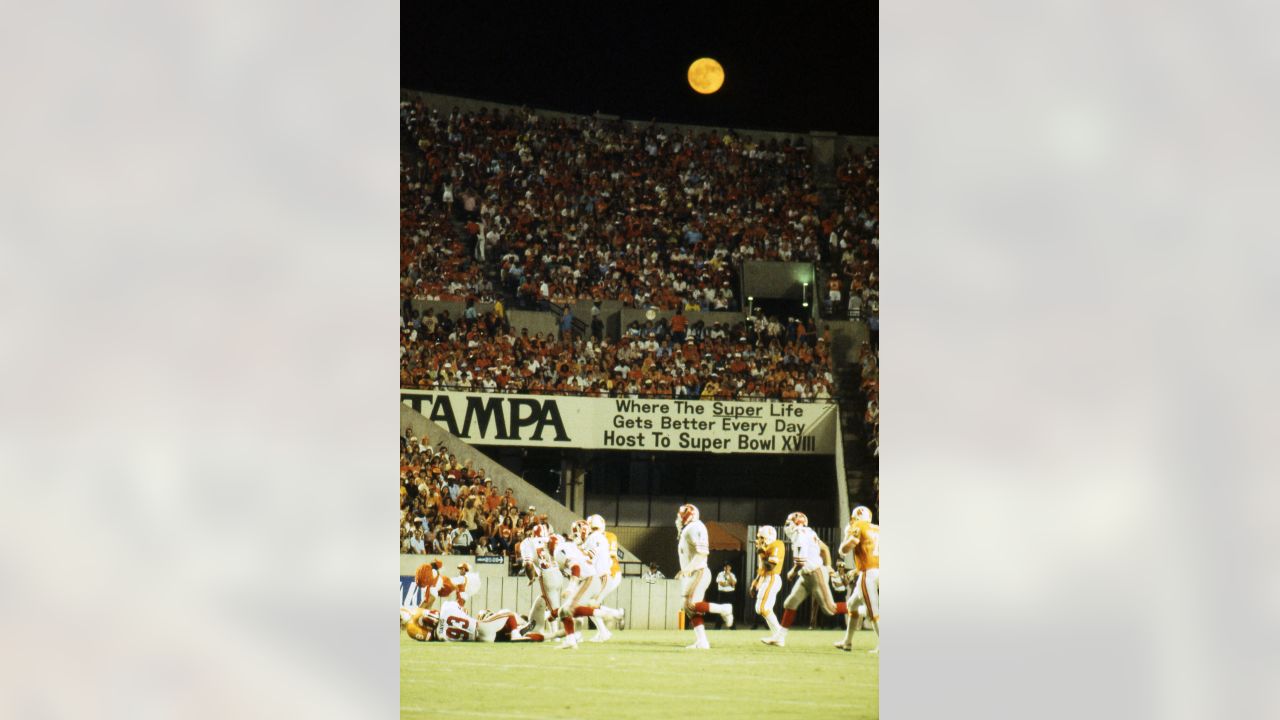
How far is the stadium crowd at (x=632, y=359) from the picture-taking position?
15234mm

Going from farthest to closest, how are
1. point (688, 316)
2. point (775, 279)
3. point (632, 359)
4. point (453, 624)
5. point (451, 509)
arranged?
point (775, 279) → point (688, 316) → point (632, 359) → point (451, 509) → point (453, 624)

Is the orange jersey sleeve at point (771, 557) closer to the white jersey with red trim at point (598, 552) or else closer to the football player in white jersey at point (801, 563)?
the football player in white jersey at point (801, 563)

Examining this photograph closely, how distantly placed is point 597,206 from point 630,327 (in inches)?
109

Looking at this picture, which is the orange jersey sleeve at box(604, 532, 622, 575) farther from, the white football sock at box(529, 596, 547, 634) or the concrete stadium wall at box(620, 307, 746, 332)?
the concrete stadium wall at box(620, 307, 746, 332)

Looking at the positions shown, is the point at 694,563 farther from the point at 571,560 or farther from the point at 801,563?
the point at 571,560

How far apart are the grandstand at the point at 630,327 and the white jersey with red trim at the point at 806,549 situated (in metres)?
2.58

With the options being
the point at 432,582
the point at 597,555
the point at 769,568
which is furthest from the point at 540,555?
the point at 769,568

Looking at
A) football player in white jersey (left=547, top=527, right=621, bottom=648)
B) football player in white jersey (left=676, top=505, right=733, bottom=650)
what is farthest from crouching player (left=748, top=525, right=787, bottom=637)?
football player in white jersey (left=547, top=527, right=621, bottom=648)

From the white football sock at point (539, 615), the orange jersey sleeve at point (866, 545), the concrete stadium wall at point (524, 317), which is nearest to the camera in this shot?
the orange jersey sleeve at point (866, 545)

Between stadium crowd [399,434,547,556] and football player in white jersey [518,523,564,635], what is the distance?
148cm

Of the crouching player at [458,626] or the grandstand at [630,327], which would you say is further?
the grandstand at [630,327]

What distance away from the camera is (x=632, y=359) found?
16.3m

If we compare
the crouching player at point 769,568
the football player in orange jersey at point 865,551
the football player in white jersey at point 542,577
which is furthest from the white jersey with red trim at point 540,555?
the football player in orange jersey at point 865,551

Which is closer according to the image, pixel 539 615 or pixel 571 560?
pixel 571 560
